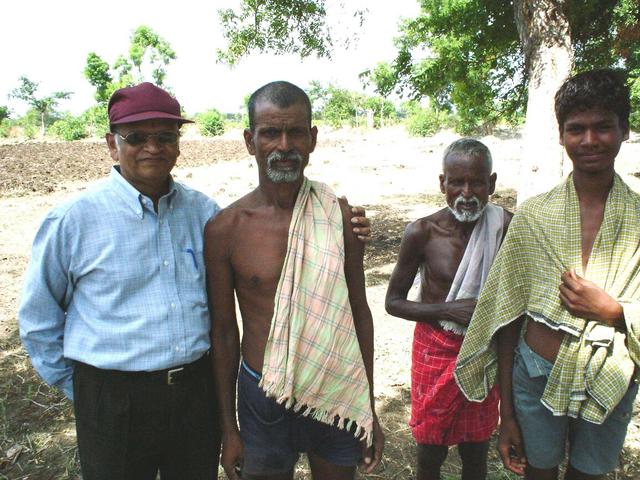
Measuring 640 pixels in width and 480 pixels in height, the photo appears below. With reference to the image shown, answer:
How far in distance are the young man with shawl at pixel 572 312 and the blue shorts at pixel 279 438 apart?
0.54 meters

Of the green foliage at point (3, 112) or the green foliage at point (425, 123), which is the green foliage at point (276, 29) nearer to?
the green foliage at point (425, 123)

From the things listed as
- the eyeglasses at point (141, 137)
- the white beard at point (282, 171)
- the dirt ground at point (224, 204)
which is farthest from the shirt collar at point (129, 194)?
the dirt ground at point (224, 204)

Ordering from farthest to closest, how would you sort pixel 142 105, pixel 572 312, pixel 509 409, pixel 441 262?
pixel 441 262 < pixel 509 409 < pixel 142 105 < pixel 572 312

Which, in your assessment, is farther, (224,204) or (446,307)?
(224,204)

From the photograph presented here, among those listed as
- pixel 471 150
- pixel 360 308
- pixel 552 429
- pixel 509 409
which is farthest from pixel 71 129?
pixel 552 429

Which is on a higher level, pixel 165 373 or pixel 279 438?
pixel 165 373

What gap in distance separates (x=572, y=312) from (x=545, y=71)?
391 cm

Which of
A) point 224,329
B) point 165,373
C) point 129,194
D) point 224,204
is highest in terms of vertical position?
point 129,194

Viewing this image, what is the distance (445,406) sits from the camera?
2.29m

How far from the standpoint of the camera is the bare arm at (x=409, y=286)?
2.24 meters

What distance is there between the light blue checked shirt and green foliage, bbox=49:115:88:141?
44.9m

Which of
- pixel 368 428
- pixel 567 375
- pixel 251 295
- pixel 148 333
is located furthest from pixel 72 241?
pixel 567 375

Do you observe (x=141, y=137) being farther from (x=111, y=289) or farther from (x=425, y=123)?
(x=425, y=123)

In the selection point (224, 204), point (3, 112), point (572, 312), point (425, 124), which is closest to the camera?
point (572, 312)
